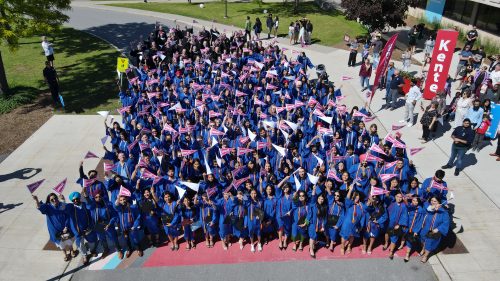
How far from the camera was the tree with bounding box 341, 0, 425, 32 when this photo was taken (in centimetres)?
2194

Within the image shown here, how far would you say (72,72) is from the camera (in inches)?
821

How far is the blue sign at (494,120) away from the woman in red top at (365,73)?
17.7 ft

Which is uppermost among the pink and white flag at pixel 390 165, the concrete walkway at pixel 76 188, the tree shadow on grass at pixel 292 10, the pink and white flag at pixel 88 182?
the tree shadow on grass at pixel 292 10

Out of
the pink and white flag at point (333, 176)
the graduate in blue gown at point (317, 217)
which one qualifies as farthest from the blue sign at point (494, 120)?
the graduate in blue gown at point (317, 217)

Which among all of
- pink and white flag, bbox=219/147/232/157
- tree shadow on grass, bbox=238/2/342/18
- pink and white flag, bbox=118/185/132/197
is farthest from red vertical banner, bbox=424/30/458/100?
tree shadow on grass, bbox=238/2/342/18

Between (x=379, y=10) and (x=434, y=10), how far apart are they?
1010 centimetres

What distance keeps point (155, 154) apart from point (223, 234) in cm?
274

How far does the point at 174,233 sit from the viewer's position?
28.0ft

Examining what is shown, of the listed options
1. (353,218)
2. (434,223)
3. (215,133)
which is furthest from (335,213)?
(215,133)

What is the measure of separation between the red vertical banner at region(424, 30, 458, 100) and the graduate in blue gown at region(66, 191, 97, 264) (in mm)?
13132

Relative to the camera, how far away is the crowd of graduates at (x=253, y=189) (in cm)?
811

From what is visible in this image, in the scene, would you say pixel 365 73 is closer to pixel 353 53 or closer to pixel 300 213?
pixel 353 53

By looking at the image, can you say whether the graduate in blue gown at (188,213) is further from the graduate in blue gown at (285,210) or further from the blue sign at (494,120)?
the blue sign at (494,120)

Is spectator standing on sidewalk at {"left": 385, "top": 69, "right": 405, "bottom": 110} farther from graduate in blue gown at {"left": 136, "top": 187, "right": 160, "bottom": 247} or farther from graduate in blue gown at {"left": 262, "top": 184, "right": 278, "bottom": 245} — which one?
graduate in blue gown at {"left": 136, "top": 187, "right": 160, "bottom": 247}
